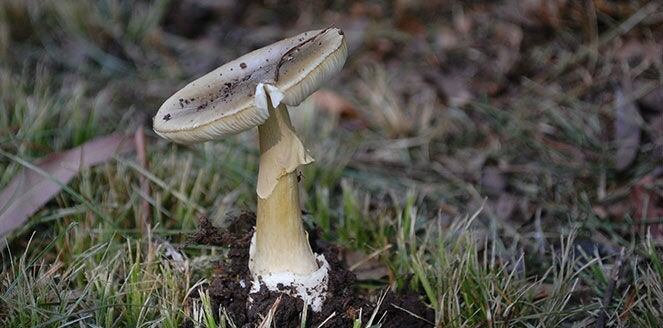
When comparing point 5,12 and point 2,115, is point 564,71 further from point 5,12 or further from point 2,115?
point 5,12

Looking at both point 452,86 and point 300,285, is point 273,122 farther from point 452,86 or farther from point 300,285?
point 452,86

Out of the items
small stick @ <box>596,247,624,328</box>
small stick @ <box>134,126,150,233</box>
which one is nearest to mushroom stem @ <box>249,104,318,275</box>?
small stick @ <box>134,126,150,233</box>

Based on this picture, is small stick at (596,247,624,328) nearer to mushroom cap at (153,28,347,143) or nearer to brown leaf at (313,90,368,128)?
mushroom cap at (153,28,347,143)

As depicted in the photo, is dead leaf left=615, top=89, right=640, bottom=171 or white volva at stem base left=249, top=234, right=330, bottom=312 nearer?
white volva at stem base left=249, top=234, right=330, bottom=312

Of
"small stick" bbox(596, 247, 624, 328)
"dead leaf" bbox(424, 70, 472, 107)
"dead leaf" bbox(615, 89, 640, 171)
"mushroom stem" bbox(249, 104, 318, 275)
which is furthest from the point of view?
"dead leaf" bbox(424, 70, 472, 107)

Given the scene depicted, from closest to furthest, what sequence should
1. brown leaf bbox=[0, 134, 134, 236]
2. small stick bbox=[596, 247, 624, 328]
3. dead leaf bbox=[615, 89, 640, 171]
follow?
small stick bbox=[596, 247, 624, 328] → brown leaf bbox=[0, 134, 134, 236] → dead leaf bbox=[615, 89, 640, 171]

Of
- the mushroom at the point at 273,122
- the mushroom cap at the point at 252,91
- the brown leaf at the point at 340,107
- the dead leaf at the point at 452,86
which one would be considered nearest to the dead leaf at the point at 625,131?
the dead leaf at the point at 452,86

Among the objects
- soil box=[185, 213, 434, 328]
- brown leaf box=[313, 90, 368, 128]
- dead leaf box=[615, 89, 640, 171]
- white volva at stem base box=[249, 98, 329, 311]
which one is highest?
white volva at stem base box=[249, 98, 329, 311]

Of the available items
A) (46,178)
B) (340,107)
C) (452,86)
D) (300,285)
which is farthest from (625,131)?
(46,178)
